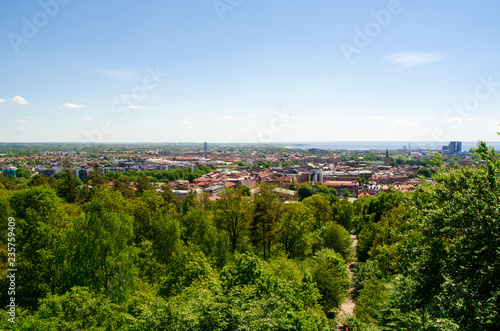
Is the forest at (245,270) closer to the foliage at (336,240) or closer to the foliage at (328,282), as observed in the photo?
the foliage at (328,282)

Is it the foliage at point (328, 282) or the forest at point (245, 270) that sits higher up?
the forest at point (245, 270)

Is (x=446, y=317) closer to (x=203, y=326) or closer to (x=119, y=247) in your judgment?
(x=203, y=326)

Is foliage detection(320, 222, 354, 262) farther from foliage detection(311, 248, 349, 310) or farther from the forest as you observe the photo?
foliage detection(311, 248, 349, 310)

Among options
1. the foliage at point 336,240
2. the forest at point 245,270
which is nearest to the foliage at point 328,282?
the forest at point 245,270

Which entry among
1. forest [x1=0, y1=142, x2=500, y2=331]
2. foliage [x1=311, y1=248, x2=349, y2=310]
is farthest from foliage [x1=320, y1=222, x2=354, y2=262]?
foliage [x1=311, y1=248, x2=349, y2=310]

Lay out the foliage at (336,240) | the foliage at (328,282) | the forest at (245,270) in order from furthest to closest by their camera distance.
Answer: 1. the foliage at (336,240)
2. the foliage at (328,282)
3. the forest at (245,270)

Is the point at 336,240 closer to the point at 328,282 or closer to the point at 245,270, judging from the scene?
the point at 328,282

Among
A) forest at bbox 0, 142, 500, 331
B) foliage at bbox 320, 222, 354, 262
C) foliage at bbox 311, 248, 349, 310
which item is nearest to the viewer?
forest at bbox 0, 142, 500, 331

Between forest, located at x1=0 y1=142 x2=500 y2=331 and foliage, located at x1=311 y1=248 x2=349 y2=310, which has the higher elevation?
forest, located at x1=0 y1=142 x2=500 y2=331
